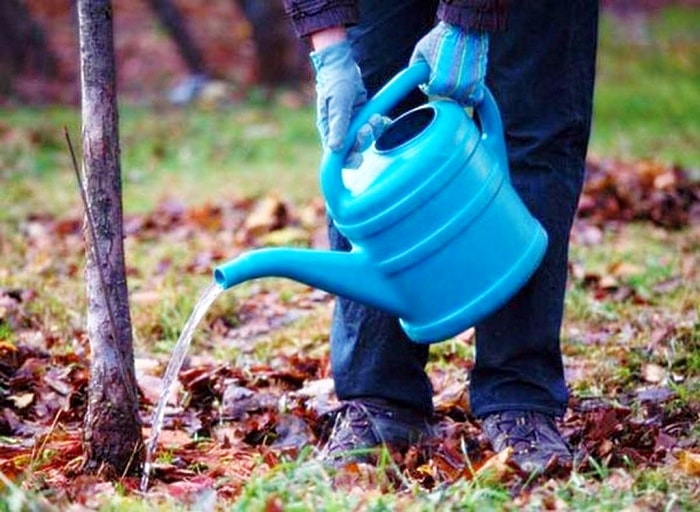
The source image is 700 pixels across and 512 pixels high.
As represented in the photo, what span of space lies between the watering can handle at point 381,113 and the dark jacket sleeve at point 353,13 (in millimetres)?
107

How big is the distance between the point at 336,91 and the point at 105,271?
1.83ft

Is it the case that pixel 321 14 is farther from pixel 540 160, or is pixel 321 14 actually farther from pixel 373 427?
pixel 373 427

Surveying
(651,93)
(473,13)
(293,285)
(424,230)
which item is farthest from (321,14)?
(651,93)

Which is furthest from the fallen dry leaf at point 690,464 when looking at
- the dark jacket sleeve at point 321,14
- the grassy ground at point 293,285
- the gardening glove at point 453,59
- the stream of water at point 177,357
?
the dark jacket sleeve at point 321,14

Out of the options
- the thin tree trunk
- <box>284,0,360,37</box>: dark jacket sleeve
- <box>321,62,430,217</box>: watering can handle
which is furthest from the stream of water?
<box>284,0,360,37</box>: dark jacket sleeve

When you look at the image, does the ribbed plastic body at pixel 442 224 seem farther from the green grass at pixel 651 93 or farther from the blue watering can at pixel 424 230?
the green grass at pixel 651 93

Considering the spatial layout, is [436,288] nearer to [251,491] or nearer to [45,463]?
[251,491]

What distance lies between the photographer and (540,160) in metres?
2.52

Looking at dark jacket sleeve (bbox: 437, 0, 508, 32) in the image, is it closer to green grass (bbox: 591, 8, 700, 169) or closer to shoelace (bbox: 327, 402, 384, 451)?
shoelace (bbox: 327, 402, 384, 451)

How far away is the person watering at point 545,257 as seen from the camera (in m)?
2.47

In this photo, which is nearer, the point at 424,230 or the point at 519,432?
the point at 424,230

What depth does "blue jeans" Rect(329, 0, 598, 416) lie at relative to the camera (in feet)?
8.13

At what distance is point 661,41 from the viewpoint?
13.9 metres

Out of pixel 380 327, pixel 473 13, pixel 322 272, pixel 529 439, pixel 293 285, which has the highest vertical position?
pixel 473 13
